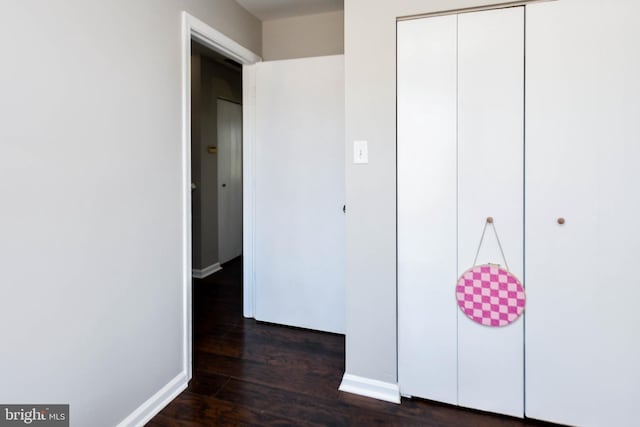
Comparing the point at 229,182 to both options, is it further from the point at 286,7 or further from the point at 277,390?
the point at 277,390

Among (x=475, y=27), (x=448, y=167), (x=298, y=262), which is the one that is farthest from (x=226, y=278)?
(x=475, y=27)

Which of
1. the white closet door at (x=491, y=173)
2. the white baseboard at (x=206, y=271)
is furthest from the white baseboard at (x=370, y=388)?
the white baseboard at (x=206, y=271)

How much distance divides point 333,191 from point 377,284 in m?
0.88

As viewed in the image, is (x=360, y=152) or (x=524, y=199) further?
(x=360, y=152)

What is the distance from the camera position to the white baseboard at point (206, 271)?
393cm

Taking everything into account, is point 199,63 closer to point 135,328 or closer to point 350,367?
point 135,328

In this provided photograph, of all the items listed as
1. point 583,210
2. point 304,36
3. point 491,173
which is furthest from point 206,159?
point 583,210

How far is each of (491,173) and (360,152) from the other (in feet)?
2.14

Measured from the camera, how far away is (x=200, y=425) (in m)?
1.66

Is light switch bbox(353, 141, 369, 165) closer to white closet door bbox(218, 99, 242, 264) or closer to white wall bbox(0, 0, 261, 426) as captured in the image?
white wall bbox(0, 0, 261, 426)

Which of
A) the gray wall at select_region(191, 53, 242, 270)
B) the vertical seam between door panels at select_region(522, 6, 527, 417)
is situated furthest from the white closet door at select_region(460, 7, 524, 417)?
the gray wall at select_region(191, 53, 242, 270)

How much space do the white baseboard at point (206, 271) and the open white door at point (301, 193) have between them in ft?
4.65

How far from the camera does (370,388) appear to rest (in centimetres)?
189

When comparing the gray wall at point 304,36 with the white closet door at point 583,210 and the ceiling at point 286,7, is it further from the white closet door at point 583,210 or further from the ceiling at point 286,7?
the white closet door at point 583,210
